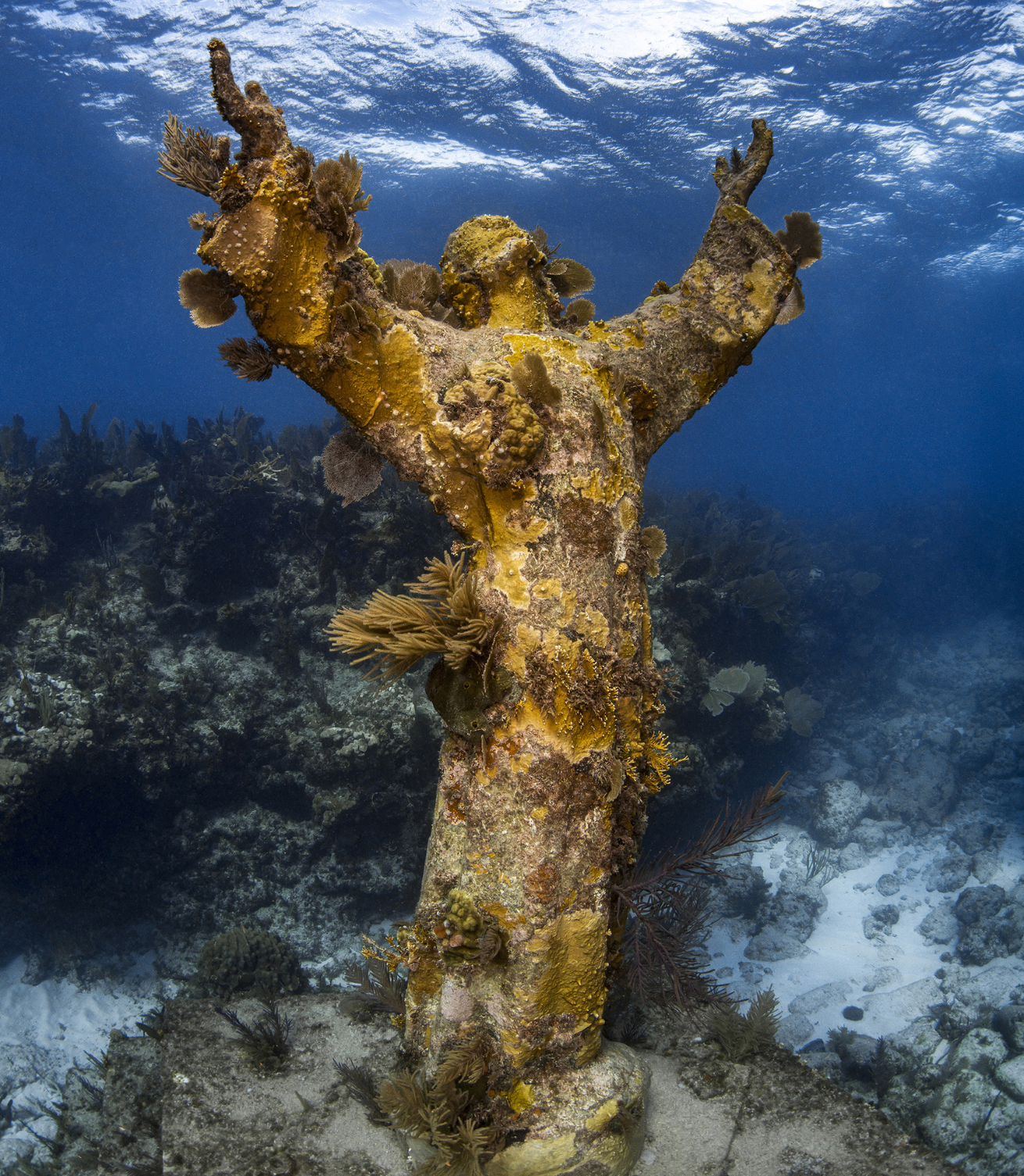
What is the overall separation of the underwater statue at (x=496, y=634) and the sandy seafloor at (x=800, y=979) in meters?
3.05

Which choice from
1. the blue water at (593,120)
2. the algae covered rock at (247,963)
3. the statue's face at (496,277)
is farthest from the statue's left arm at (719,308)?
the blue water at (593,120)

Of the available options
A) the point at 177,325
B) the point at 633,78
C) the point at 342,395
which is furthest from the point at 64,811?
the point at 177,325

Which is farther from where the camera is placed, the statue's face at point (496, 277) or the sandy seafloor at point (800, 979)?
the sandy seafloor at point (800, 979)

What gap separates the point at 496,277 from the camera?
9.91 ft

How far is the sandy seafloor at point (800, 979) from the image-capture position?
6188 mm

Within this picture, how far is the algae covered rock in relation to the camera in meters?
5.64

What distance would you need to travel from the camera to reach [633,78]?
1822 cm

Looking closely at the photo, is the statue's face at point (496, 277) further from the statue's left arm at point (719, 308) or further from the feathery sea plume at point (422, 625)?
the feathery sea plume at point (422, 625)

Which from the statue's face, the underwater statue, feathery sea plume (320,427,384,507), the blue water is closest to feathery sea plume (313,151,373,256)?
the underwater statue

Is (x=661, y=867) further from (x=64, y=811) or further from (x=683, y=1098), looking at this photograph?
(x=64, y=811)

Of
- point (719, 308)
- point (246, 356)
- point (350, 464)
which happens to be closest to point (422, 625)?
point (350, 464)

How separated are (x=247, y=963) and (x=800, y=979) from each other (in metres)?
6.09

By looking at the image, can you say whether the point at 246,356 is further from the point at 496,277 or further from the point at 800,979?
the point at 800,979

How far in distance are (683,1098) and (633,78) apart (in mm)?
23332
